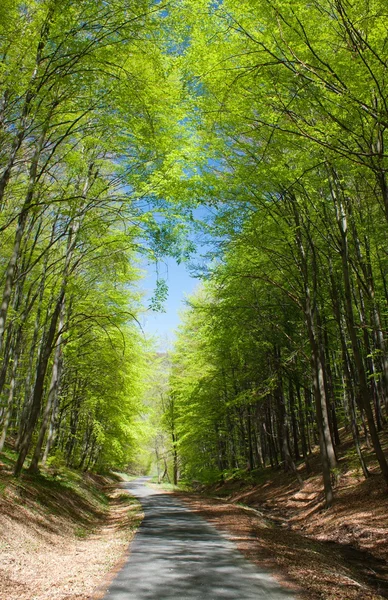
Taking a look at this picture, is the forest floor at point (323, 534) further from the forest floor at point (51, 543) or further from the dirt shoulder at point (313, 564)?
the forest floor at point (51, 543)

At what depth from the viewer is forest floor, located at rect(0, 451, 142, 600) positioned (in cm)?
499

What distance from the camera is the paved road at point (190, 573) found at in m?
4.60

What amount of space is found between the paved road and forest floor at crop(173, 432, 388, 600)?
367 mm

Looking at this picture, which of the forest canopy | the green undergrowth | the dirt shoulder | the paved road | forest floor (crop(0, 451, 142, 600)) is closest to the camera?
the paved road

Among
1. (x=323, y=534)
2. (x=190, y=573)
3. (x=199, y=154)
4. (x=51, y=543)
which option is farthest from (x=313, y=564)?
(x=199, y=154)

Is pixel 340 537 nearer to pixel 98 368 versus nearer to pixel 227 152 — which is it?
pixel 227 152

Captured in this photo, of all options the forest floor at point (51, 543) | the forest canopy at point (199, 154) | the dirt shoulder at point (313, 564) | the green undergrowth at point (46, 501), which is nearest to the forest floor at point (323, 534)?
the dirt shoulder at point (313, 564)

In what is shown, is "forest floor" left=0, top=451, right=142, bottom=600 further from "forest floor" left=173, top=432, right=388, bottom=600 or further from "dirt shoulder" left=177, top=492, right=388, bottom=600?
"forest floor" left=173, top=432, right=388, bottom=600

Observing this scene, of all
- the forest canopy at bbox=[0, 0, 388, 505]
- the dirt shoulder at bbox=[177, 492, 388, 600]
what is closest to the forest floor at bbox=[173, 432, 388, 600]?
the dirt shoulder at bbox=[177, 492, 388, 600]

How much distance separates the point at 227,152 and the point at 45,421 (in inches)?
361

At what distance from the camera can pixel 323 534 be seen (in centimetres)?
962

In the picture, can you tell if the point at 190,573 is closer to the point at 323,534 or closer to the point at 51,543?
the point at 51,543

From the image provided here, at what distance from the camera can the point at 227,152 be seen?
9.62m

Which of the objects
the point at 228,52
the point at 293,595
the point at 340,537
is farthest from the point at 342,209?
the point at 293,595
